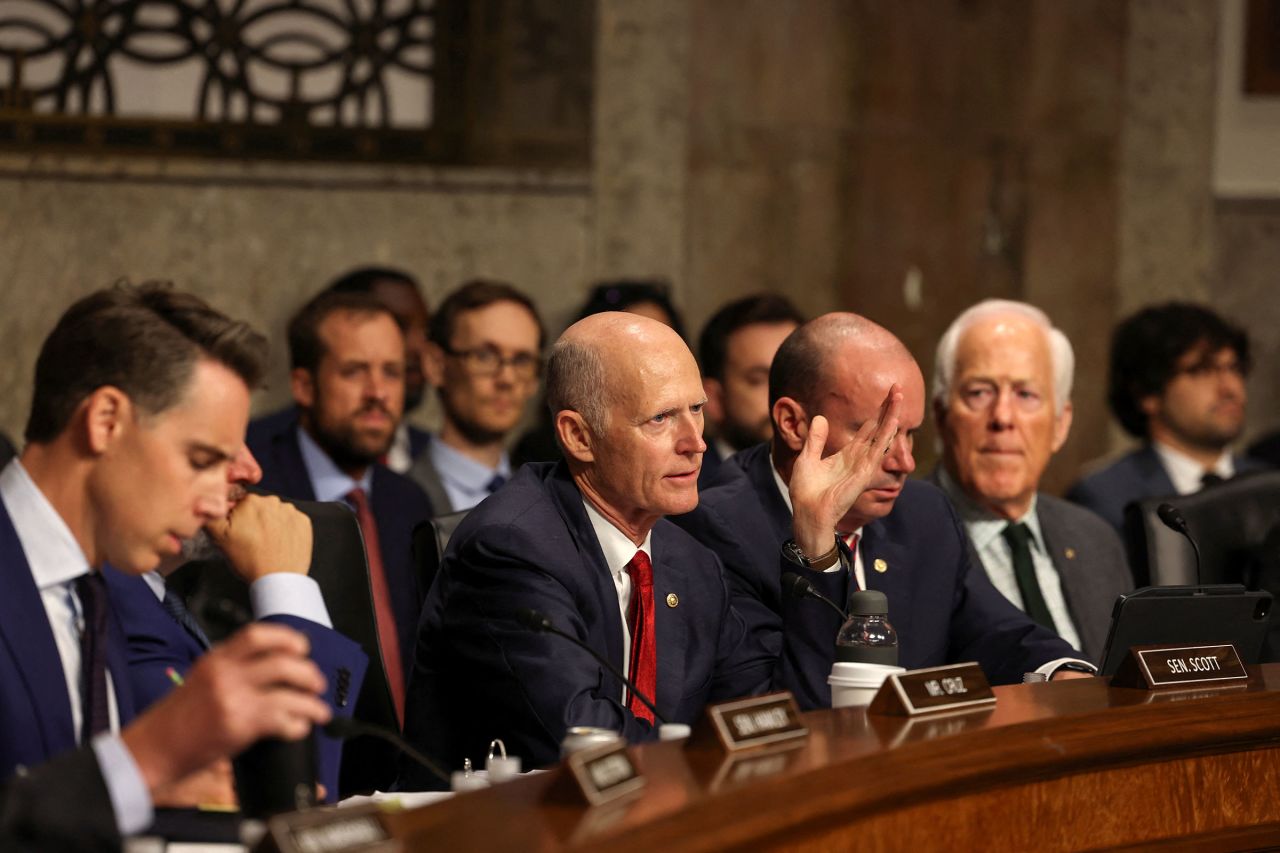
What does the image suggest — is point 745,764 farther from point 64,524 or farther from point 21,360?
point 21,360

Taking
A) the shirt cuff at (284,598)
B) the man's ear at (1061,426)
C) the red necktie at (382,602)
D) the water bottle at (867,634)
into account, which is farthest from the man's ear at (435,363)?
the water bottle at (867,634)

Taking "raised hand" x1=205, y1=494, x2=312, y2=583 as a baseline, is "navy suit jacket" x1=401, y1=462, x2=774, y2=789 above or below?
below

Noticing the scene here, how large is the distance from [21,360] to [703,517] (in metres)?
2.88

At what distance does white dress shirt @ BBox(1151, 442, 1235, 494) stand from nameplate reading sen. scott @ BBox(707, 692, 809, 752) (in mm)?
3247

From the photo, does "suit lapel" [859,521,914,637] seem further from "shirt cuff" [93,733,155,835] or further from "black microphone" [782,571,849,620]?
"shirt cuff" [93,733,155,835]

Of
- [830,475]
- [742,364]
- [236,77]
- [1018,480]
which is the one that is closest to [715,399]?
A: [742,364]

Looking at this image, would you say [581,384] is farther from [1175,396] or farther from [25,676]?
[1175,396]

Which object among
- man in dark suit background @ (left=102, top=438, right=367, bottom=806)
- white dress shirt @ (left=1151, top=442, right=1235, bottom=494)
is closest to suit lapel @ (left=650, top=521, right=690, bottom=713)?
man in dark suit background @ (left=102, top=438, right=367, bottom=806)

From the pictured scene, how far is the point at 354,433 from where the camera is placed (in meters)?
4.75

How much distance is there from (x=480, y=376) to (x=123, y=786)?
3.42 m

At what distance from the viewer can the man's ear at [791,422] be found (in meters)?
3.65

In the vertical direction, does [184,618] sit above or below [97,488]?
below

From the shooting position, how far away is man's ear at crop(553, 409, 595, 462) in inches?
128

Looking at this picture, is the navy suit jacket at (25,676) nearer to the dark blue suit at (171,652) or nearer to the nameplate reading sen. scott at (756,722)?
the dark blue suit at (171,652)
